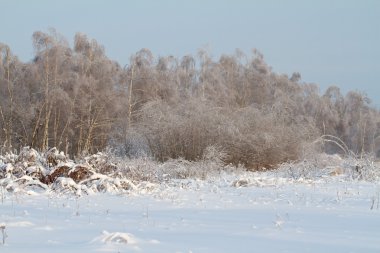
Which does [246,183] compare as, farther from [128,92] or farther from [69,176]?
[128,92]

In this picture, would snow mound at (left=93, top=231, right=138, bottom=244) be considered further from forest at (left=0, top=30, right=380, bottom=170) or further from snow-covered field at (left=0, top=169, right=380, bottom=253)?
forest at (left=0, top=30, right=380, bottom=170)

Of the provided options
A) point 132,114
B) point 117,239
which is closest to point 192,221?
point 117,239

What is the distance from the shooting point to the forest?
2417 cm

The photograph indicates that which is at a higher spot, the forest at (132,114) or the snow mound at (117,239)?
the forest at (132,114)

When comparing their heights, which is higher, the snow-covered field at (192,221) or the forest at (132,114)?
the forest at (132,114)

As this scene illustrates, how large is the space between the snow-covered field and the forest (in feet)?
25.3

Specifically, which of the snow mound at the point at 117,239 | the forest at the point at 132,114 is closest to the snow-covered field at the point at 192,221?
the snow mound at the point at 117,239

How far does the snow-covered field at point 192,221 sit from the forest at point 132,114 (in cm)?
771

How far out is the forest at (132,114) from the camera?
24.2m

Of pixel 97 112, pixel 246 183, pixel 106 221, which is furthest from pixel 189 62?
pixel 106 221

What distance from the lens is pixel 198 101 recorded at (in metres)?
25.8

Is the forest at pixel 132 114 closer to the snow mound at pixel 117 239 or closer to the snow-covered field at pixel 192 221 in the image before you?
the snow-covered field at pixel 192 221

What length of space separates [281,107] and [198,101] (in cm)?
500

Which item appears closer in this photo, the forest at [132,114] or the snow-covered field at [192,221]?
the snow-covered field at [192,221]
